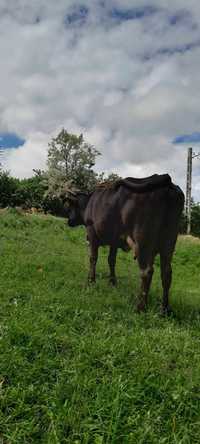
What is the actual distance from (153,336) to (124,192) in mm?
2431

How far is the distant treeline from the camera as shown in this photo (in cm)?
2302

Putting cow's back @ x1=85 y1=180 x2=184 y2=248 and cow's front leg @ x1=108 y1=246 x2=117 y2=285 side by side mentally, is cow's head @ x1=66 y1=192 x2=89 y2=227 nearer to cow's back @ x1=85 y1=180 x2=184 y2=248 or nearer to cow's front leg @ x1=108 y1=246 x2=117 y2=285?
cow's front leg @ x1=108 y1=246 x2=117 y2=285

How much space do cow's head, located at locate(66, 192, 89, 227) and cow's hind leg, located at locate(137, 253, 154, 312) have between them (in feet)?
13.3

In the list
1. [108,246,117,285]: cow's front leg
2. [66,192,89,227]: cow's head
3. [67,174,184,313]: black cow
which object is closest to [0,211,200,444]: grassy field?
[67,174,184,313]: black cow

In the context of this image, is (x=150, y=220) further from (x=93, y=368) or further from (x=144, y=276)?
(x=93, y=368)

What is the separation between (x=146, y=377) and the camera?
3836 millimetres

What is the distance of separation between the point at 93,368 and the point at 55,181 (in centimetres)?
1845

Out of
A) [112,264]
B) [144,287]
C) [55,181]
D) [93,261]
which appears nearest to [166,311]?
[144,287]

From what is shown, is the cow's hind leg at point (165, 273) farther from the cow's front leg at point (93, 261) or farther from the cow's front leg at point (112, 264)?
the cow's front leg at point (112, 264)

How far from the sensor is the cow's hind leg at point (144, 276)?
5.95 metres

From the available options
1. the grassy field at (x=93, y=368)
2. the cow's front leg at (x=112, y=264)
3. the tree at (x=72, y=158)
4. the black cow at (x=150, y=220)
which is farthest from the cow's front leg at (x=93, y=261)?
the tree at (x=72, y=158)

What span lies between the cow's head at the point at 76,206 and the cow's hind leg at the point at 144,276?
4049mm

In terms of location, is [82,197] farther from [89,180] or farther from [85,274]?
[89,180]

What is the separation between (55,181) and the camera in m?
21.9
